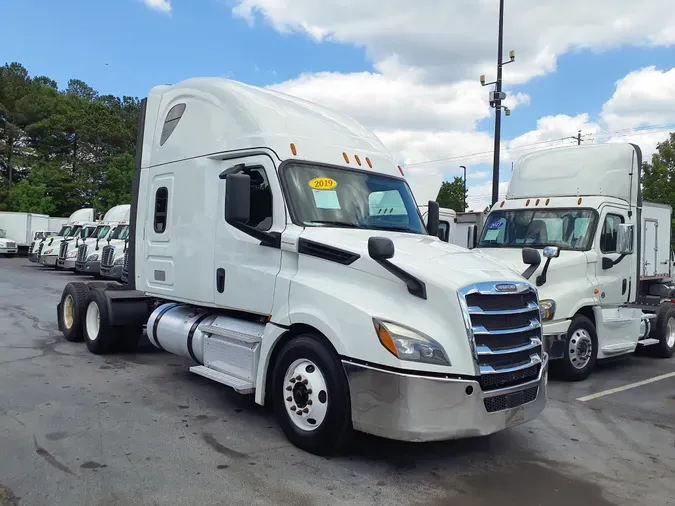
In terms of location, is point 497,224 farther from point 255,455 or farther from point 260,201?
point 255,455

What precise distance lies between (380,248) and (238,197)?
57.7 inches

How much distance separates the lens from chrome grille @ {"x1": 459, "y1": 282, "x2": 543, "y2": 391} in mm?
4312

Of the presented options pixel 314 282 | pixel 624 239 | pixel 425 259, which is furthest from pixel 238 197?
pixel 624 239

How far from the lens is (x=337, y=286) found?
468 cm

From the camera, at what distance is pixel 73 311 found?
9.07 metres

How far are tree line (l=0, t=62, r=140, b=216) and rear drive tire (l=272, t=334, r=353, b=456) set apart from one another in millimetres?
44572

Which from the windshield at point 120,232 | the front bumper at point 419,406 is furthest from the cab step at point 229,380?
the windshield at point 120,232

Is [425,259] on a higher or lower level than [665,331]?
higher

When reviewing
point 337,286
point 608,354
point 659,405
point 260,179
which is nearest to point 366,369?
point 337,286

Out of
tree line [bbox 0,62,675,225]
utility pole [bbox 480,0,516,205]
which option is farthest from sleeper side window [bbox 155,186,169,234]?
tree line [bbox 0,62,675,225]

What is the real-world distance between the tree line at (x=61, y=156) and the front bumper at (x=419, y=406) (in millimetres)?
41258

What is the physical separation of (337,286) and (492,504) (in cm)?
194

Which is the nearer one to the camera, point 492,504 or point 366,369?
point 492,504

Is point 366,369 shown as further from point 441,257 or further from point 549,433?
point 549,433
